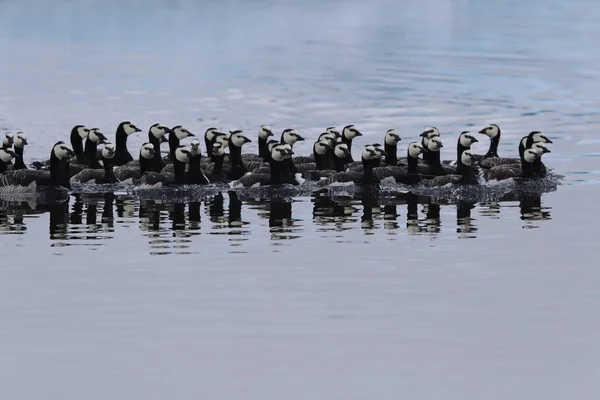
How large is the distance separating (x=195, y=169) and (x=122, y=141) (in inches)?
190

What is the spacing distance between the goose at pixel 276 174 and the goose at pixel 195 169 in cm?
87

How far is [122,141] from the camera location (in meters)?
32.4

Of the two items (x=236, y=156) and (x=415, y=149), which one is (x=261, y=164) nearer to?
(x=236, y=156)

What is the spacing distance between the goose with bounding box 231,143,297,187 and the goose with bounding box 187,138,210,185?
2.84 ft

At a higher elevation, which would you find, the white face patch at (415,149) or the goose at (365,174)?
the white face patch at (415,149)

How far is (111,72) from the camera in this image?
60344 millimetres

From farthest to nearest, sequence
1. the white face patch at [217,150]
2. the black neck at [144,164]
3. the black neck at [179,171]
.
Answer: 1. the white face patch at [217,150]
2. the black neck at [144,164]
3. the black neck at [179,171]

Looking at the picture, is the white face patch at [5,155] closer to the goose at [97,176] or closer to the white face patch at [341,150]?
the goose at [97,176]

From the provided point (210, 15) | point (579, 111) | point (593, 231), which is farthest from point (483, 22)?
point (593, 231)

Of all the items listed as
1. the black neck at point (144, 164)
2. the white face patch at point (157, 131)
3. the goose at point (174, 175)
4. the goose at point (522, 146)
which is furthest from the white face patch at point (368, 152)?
the white face patch at point (157, 131)

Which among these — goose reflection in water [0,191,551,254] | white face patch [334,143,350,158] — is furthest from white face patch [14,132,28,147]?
white face patch [334,143,350,158]

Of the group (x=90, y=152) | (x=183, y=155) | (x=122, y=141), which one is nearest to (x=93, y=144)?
(x=90, y=152)

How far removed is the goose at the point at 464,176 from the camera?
2698 centimetres

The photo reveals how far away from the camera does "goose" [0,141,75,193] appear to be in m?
27.0
